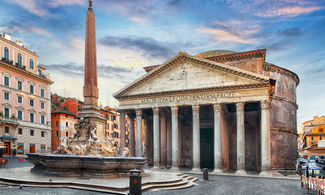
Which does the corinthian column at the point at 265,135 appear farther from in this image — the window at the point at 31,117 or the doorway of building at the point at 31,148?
the window at the point at 31,117

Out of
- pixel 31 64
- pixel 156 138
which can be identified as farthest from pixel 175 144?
pixel 31 64

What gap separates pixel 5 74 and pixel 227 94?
25080mm

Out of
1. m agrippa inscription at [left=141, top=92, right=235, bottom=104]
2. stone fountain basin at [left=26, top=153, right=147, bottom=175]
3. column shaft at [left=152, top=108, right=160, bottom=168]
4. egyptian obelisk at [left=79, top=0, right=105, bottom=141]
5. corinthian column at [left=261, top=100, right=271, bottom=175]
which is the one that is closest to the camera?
stone fountain basin at [left=26, top=153, right=147, bottom=175]

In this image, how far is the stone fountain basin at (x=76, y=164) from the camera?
505 inches

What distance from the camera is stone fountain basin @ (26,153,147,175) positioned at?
42.1ft

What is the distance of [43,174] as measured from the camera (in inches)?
529

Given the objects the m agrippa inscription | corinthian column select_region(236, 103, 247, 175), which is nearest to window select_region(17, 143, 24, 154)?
the m agrippa inscription

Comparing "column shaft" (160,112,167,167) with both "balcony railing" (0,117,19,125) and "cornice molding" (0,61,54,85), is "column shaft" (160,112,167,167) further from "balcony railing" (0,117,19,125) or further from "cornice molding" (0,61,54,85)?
"cornice molding" (0,61,54,85)

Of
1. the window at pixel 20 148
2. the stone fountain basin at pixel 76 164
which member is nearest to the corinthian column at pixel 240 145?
the stone fountain basin at pixel 76 164

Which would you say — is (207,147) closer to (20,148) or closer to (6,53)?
(20,148)

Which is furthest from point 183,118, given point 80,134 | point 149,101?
point 80,134

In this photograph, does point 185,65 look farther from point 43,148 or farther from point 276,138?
point 43,148

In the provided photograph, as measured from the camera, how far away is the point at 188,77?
2866 cm

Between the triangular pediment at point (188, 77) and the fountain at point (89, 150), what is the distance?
14421 mm
